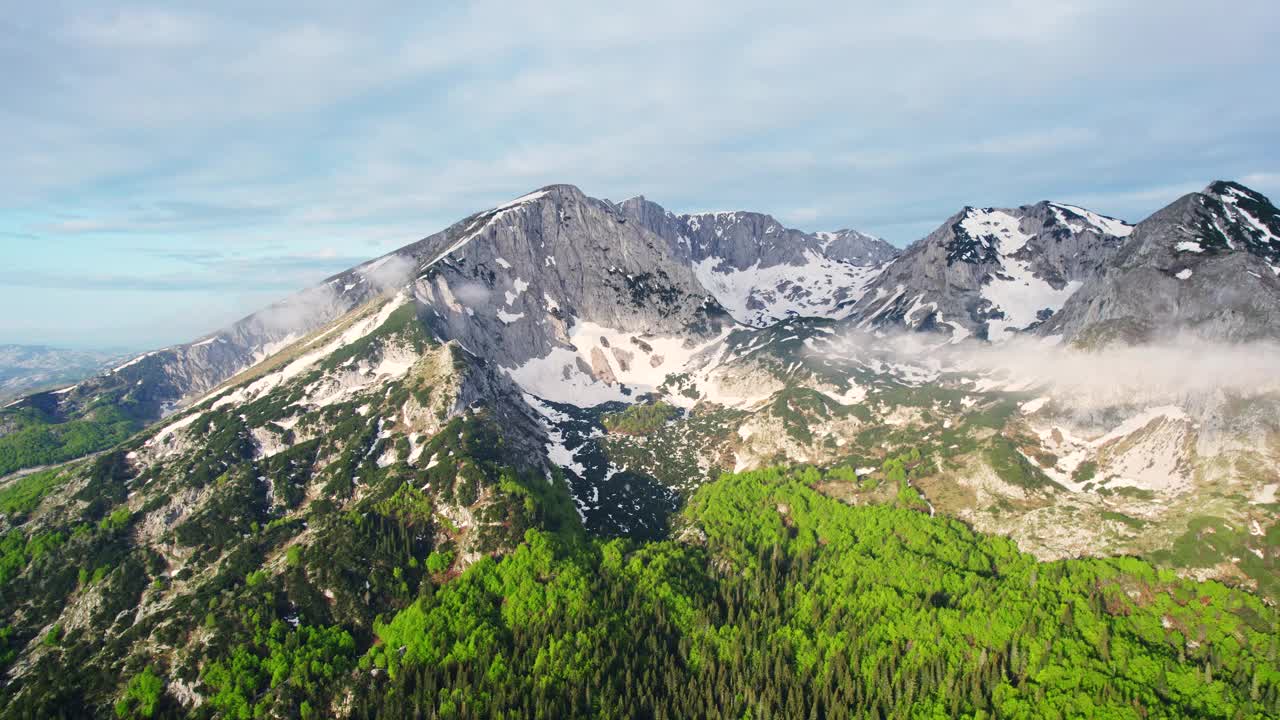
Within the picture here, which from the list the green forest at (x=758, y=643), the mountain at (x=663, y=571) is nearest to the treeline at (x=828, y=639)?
the green forest at (x=758, y=643)

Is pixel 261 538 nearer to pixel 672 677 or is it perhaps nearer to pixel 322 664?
pixel 322 664

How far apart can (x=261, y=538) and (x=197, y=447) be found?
2435 inches

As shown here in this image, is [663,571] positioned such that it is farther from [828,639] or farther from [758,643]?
[828,639]

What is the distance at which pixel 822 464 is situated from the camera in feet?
652

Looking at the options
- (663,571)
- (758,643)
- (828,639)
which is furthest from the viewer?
(663,571)

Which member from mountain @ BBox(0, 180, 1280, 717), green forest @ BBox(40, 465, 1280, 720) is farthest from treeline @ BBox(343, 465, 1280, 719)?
mountain @ BBox(0, 180, 1280, 717)

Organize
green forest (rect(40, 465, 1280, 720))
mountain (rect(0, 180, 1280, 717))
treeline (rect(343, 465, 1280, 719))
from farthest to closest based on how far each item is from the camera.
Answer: mountain (rect(0, 180, 1280, 717)) → treeline (rect(343, 465, 1280, 719)) → green forest (rect(40, 465, 1280, 720))

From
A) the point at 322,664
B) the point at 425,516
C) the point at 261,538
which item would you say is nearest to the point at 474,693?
the point at 322,664

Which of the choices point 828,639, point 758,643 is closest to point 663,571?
point 758,643

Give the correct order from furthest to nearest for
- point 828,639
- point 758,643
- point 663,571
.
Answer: point 663,571, point 758,643, point 828,639

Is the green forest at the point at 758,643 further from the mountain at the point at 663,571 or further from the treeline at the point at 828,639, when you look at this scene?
the mountain at the point at 663,571

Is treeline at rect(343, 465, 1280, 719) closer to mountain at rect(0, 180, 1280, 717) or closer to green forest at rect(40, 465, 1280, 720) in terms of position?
green forest at rect(40, 465, 1280, 720)

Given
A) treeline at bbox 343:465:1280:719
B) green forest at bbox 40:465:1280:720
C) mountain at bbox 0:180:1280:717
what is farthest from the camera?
mountain at bbox 0:180:1280:717

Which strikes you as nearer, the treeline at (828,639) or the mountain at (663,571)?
the treeline at (828,639)
